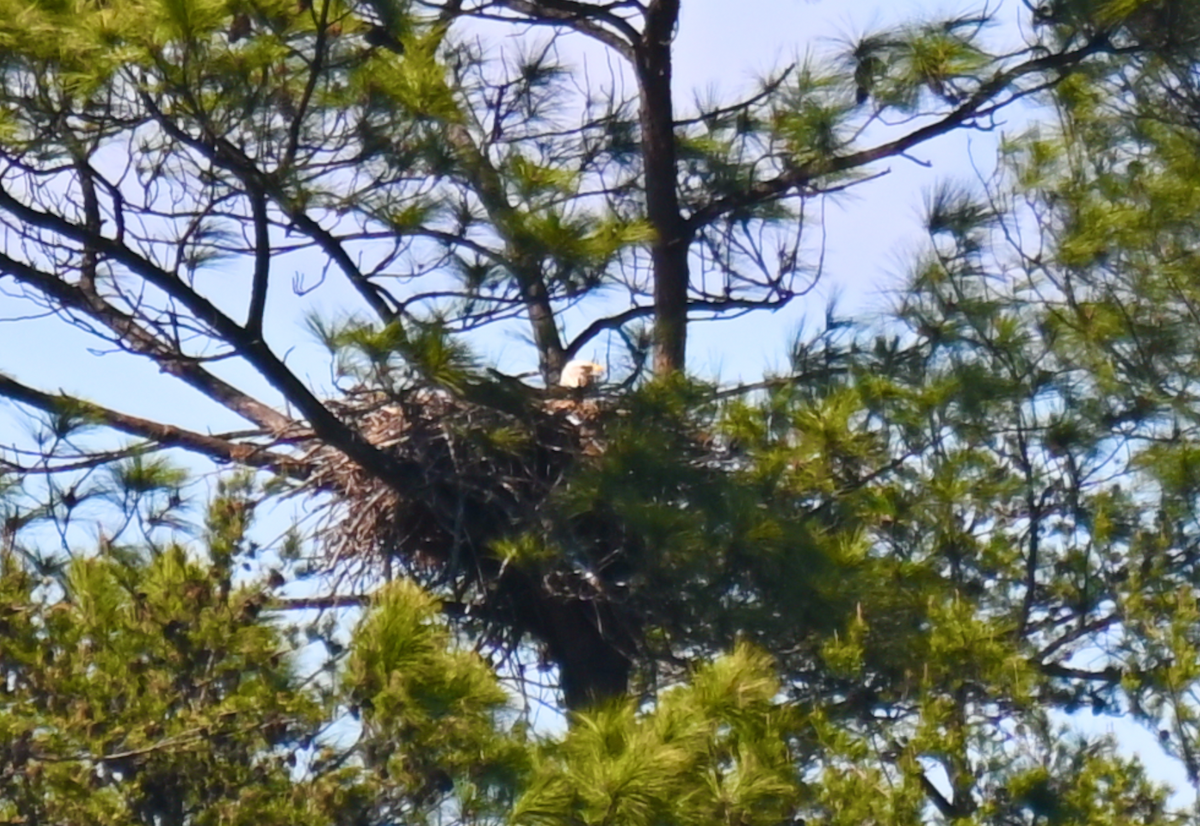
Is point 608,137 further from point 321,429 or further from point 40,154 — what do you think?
point 40,154

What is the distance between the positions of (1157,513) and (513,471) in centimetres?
203

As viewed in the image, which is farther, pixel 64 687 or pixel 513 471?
pixel 513 471

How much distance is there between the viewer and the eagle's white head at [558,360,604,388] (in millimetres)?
6027

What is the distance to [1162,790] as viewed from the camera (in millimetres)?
5312

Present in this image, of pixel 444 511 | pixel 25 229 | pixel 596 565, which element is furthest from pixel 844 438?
pixel 25 229

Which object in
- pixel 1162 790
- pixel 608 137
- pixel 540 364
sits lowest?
pixel 1162 790

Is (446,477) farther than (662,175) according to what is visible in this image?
No

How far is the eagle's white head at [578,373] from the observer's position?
6027 millimetres

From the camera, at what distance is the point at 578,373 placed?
20.4 ft

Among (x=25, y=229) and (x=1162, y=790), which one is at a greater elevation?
(x=25, y=229)

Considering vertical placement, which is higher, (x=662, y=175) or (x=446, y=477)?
(x=662, y=175)

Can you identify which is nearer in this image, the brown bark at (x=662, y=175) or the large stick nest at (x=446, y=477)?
the large stick nest at (x=446, y=477)

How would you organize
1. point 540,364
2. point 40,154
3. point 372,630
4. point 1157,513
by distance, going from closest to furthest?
point 372,630
point 40,154
point 540,364
point 1157,513

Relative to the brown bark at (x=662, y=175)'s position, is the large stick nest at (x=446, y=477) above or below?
below
